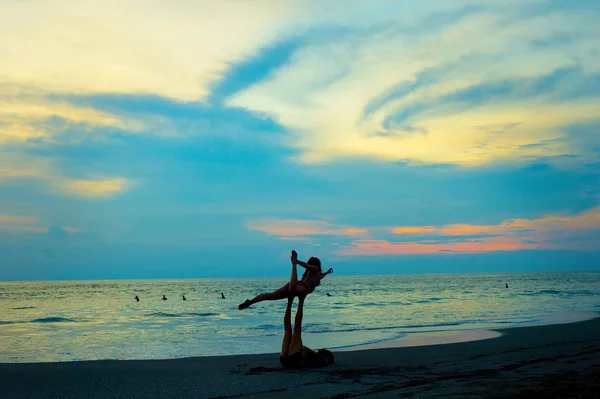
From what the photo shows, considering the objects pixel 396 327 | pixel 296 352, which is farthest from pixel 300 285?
pixel 396 327

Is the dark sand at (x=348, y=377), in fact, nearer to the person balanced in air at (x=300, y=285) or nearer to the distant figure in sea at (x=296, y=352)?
the distant figure in sea at (x=296, y=352)

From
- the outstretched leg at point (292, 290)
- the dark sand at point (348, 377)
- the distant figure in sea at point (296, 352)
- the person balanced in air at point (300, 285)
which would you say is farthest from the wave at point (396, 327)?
the outstretched leg at point (292, 290)

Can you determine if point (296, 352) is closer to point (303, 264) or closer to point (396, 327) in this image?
point (303, 264)

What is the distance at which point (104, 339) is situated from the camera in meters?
23.0

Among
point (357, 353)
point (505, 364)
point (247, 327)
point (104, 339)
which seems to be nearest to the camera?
point (505, 364)

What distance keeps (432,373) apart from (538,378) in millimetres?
2097

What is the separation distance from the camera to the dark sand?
8227 mm

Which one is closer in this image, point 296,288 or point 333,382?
point 333,382

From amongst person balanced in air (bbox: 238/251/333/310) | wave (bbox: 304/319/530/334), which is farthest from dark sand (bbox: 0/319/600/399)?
wave (bbox: 304/319/530/334)

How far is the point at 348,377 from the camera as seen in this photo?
33.4 ft

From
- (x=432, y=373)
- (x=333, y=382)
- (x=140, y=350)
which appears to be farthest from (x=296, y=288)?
(x=140, y=350)

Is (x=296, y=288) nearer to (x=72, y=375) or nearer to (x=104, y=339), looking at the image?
(x=72, y=375)

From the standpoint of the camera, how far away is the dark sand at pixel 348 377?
8.23m

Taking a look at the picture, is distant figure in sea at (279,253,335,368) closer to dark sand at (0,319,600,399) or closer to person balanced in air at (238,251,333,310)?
person balanced in air at (238,251,333,310)
